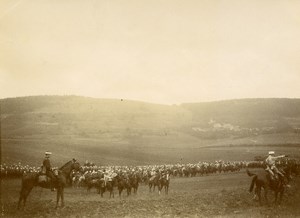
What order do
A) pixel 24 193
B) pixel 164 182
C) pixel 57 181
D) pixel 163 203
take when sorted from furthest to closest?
1. pixel 164 182
2. pixel 163 203
3. pixel 57 181
4. pixel 24 193

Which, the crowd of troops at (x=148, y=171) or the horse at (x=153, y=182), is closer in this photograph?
the crowd of troops at (x=148, y=171)

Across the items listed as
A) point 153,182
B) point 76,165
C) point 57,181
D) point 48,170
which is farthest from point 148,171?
point 48,170

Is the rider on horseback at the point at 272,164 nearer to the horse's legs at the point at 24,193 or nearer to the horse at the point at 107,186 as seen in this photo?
the horse at the point at 107,186

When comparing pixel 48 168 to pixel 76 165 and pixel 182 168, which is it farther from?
pixel 182 168

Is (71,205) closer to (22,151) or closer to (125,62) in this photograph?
(22,151)

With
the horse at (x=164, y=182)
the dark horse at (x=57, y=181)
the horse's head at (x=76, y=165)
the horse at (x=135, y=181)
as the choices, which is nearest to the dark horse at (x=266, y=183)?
the horse at (x=164, y=182)

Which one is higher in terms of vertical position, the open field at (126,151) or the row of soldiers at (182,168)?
the open field at (126,151)

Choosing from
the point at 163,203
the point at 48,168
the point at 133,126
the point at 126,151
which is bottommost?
the point at 163,203

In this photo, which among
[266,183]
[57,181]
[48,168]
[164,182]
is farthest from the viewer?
[164,182]

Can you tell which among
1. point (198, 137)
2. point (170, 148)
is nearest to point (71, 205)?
point (170, 148)
